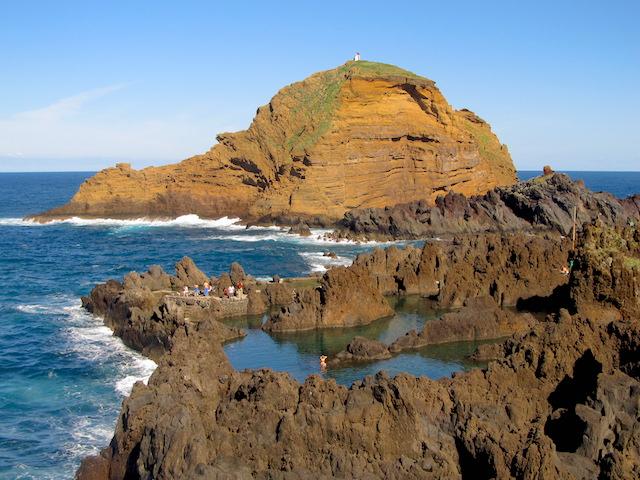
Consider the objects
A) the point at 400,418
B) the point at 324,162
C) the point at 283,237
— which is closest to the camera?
the point at 400,418

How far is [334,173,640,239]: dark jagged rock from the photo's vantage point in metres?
75.2

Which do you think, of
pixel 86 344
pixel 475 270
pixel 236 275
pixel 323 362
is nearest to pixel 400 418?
pixel 323 362

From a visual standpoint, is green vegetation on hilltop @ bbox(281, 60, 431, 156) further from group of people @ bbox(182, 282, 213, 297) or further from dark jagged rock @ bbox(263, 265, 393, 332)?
dark jagged rock @ bbox(263, 265, 393, 332)

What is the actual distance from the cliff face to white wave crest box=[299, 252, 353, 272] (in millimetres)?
19042

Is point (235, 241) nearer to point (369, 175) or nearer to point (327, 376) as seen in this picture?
point (369, 175)

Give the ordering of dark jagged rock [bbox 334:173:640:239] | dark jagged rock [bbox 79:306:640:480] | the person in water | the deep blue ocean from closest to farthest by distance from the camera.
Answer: dark jagged rock [bbox 79:306:640:480]
the deep blue ocean
the person in water
dark jagged rock [bbox 334:173:640:239]

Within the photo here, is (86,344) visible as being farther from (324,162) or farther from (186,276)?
(324,162)

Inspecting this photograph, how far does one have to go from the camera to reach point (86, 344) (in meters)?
36.5

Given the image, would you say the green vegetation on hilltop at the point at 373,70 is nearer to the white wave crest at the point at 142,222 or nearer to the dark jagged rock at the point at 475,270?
the white wave crest at the point at 142,222

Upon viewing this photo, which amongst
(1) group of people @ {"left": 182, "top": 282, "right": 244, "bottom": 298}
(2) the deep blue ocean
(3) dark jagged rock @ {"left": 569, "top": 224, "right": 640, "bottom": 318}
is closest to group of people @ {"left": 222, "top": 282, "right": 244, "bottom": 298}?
(1) group of people @ {"left": 182, "top": 282, "right": 244, "bottom": 298}

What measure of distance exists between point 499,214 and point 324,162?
64.3 ft

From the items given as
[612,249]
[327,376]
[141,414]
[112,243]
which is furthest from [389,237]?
[141,414]

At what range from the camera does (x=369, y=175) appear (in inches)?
3312

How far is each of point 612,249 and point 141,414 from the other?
2418 centimetres
